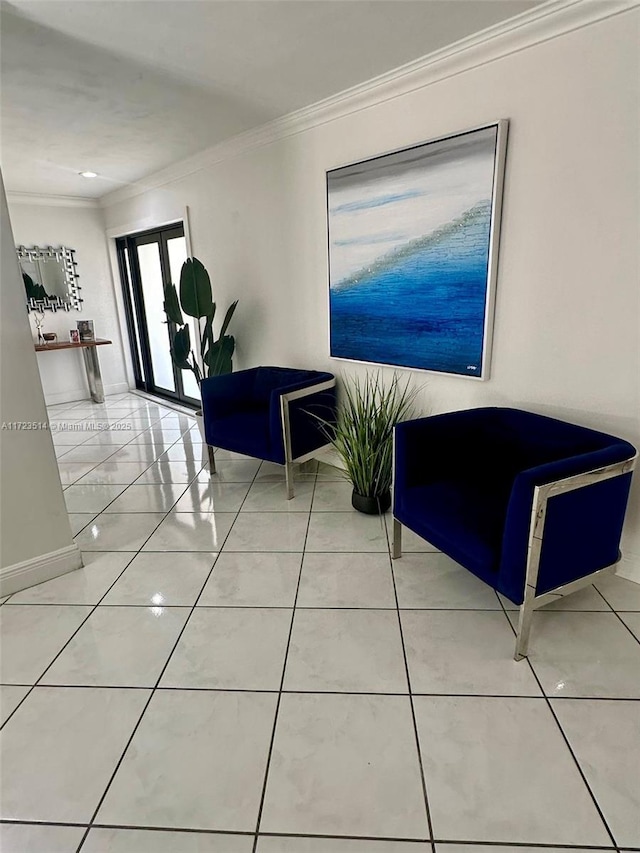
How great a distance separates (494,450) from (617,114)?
1.50 meters

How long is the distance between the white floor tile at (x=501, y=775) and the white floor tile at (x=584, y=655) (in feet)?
0.55

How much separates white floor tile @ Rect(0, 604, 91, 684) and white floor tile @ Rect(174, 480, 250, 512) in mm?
1041

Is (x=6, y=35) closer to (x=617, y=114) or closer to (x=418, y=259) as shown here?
(x=418, y=259)

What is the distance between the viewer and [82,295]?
6.07 m

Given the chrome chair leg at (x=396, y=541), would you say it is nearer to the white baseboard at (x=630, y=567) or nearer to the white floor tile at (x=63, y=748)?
the white baseboard at (x=630, y=567)

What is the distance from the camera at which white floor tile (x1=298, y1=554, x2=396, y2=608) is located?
220 cm

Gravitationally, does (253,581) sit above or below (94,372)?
below

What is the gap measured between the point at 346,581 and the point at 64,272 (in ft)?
18.0

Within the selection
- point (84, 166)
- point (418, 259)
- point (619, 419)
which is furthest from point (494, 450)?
point (84, 166)

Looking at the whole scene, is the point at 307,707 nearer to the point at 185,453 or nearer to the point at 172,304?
the point at 185,453

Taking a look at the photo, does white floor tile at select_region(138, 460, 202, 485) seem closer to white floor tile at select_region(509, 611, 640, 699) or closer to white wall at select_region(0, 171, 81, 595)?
white wall at select_region(0, 171, 81, 595)

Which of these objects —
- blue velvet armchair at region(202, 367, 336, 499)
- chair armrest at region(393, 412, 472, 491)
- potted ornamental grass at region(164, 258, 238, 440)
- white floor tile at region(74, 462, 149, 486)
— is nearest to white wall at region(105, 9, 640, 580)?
chair armrest at region(393, 412, 472, 491)

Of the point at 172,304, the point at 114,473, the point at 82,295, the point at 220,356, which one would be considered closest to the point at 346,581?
the point at 114,473

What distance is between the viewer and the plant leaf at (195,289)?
3.95 meters
